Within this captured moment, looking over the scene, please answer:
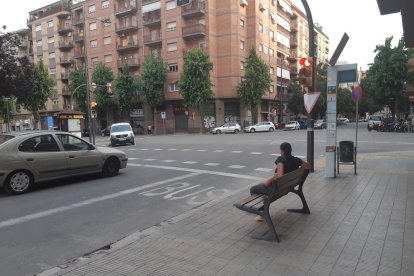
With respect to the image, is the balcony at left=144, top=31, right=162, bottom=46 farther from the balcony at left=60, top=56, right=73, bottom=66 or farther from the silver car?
the silver car

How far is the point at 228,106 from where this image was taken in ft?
159

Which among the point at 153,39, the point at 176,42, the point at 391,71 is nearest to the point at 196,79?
the point at 176,42

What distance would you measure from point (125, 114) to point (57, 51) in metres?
20.9

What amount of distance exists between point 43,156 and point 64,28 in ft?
191

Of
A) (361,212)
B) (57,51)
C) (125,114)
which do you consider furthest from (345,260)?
(57,51)

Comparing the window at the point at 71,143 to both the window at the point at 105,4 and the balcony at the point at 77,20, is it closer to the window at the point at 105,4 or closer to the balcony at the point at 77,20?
the window at the point at 105,4

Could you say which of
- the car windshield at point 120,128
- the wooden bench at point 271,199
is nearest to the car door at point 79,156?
the wooden bench at point 271,199

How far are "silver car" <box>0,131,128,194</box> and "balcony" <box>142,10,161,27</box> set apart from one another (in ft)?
136

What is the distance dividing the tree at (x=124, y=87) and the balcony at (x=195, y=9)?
1088 centimetres

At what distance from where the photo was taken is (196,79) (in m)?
42.2

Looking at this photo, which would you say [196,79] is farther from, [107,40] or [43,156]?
[43,156]

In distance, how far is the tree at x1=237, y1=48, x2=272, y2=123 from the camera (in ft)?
147

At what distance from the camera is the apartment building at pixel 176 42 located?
4584 cm

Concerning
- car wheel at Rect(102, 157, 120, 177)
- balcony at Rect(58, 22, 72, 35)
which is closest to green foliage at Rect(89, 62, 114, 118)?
balcony at Rect(58, 22, 72, 35)
